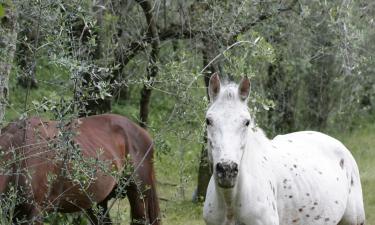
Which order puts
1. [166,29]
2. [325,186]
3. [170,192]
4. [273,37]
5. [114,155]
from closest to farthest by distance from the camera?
1. [325,186]
2. [114,155]
3. [166,29]
4. [273,37]
5. [170,192]

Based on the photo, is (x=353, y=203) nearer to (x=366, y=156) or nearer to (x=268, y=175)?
(x=268, y=175)

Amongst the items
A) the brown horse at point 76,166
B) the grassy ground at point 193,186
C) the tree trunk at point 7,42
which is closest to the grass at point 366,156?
the grassy ground at point 193,186

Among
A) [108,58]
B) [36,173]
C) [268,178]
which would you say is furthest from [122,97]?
[268,178]

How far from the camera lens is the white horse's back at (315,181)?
6094 millimetres

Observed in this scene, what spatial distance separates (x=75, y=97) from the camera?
17.9 feet

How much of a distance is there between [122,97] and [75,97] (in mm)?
12125

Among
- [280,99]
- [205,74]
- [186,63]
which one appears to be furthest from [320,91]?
[205,74]

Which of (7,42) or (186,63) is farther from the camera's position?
(186,63)

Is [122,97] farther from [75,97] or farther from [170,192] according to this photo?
[75,97]

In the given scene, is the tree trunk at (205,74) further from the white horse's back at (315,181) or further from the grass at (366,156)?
A: the grass at (366,156)

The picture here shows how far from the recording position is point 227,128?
16.8 feet

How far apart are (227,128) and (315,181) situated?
1570mm

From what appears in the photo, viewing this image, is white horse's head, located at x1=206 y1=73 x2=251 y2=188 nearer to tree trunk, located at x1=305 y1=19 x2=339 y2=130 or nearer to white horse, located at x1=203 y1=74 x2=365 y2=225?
white horse, located at x1=203 y1=74 x2=365 y2=225

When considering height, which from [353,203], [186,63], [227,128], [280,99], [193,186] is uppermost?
[186,63]
